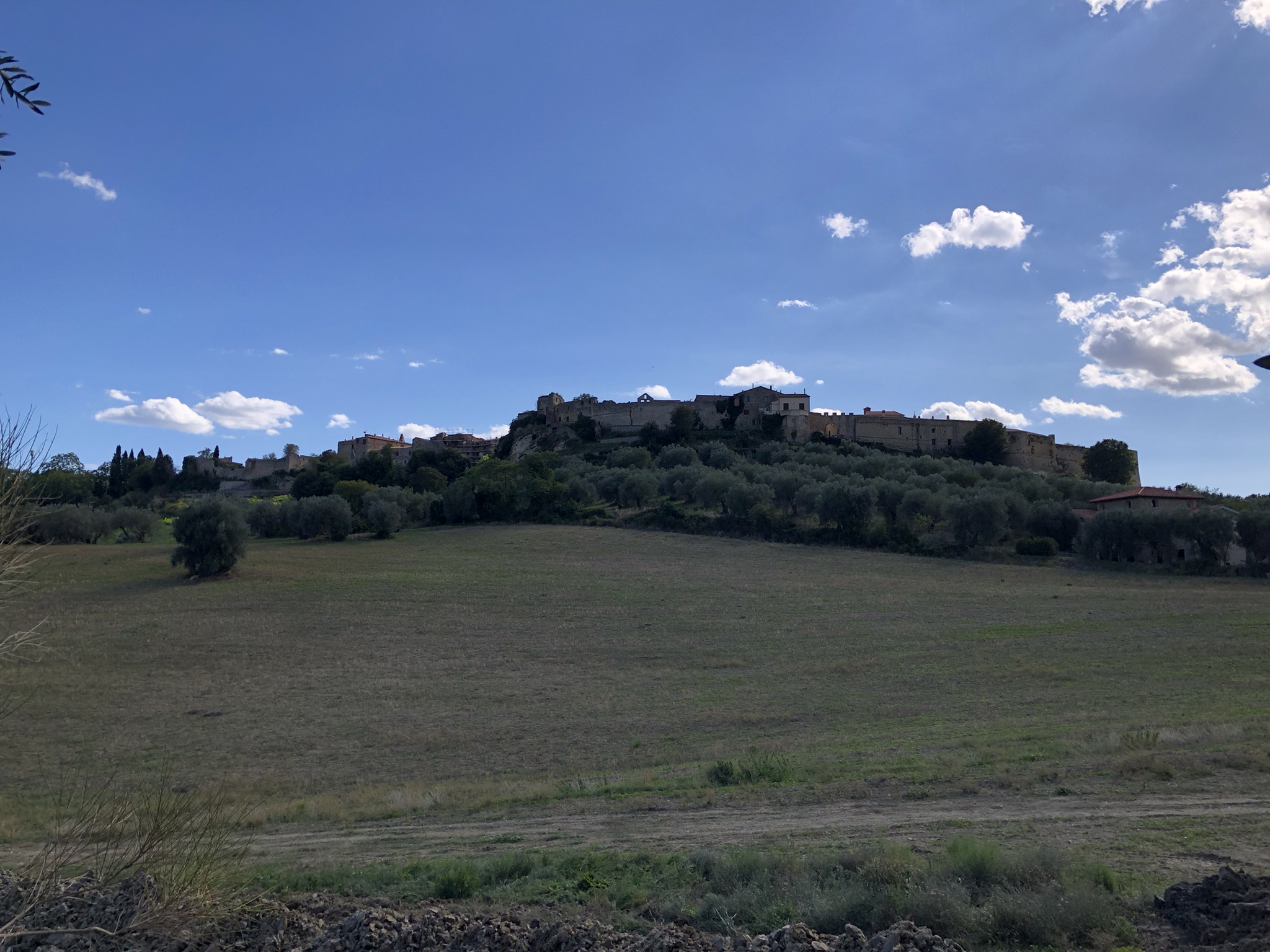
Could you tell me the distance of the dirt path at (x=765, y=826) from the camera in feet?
30.7

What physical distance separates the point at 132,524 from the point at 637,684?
56.3m

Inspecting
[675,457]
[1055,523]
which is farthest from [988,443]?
[1055,523]

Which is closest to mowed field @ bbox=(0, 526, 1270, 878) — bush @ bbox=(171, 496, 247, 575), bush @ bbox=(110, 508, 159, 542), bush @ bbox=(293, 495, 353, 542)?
bush @ bbox=(171, 496, 247, 575)

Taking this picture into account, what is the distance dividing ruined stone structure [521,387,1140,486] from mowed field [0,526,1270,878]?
59.0 metres

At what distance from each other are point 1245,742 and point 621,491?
6410 centimetres

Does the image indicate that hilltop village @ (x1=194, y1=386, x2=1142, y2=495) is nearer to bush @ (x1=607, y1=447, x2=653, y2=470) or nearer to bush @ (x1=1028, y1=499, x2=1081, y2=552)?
bush @ (x1=607, y1=447, x2=653, y2=470)

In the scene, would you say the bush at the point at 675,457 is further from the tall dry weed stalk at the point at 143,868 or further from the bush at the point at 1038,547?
the tall dry weed stalk at the point at 143,868

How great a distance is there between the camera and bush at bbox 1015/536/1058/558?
5397 centimetres

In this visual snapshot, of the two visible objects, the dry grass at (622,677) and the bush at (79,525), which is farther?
the bush at (79,525)

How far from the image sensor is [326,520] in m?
67.5

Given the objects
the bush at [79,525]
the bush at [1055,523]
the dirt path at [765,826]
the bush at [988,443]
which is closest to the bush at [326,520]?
the bush at [79,525]

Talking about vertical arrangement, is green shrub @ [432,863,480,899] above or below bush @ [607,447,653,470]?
below

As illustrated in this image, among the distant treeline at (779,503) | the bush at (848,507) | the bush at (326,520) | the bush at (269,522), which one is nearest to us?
the distant treeline at (779,503)

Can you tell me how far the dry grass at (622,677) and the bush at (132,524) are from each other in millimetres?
12590
